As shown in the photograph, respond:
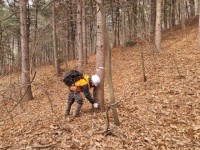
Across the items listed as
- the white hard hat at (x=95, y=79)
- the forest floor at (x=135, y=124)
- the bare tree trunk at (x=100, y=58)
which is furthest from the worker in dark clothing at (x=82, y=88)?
the forest floor at (x=135, y=124)

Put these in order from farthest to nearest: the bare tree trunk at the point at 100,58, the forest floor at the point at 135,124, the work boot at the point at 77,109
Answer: the work boot at the point at 77,109, the bare tree trunk at the point at 100,58, the forest floor at the point at 135,124

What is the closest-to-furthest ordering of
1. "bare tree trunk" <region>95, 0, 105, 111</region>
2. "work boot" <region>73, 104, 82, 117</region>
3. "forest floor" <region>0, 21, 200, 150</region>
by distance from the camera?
"forest floor" <region>0, 21, 200, 150</region> < "bare tree trunk" <region>95, 0, 105, 111</region> < "work boot" <region>73, 104, 82, 117</region>

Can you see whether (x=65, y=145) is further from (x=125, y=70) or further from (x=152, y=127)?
(x=125, y=70)

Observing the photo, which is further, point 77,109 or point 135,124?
point 77,109

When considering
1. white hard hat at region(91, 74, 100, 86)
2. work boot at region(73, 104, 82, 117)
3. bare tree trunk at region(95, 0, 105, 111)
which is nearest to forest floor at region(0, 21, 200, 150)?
work boot at region(73, 104, 82, 117)

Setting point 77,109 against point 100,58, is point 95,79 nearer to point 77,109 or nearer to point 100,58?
point 100,58

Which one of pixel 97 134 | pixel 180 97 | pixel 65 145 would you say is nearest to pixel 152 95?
pixel 180 97

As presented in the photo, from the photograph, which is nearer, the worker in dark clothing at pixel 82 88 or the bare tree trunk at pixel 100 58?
the bare tree trunk at pixel 100 58

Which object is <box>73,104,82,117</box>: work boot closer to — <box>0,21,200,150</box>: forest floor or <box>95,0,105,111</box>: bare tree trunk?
<box>0,21,200,150</box>: forest floor

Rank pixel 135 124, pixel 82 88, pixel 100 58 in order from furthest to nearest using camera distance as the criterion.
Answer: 1. pixel 82 88
2. pixel 100 58
3. pixel 135 124

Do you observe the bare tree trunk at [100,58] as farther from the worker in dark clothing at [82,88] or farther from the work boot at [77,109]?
the work boot at [77,109]

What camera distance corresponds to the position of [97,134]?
17.9 feet

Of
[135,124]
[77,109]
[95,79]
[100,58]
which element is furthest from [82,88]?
[135,124]

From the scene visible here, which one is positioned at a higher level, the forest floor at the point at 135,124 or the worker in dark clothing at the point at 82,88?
the worker in dark clothing at the point at 82,88
